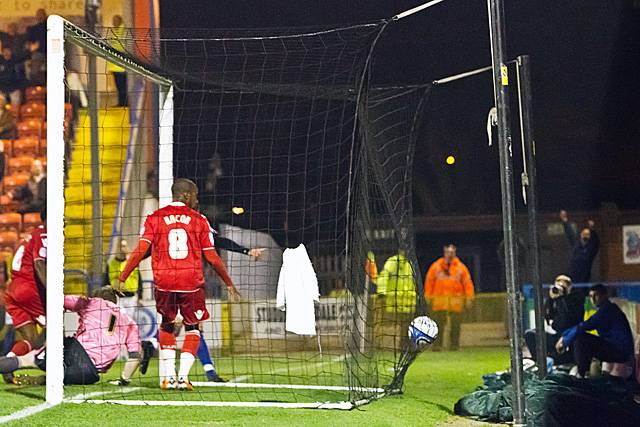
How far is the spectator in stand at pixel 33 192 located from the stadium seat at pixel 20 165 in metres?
0.06

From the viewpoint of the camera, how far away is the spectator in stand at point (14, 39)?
11836 millimetres

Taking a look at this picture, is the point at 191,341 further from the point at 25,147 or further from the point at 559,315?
the point at 25,147

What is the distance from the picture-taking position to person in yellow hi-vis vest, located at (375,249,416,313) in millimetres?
7191

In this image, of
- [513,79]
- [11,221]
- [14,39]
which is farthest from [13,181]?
[513,79]

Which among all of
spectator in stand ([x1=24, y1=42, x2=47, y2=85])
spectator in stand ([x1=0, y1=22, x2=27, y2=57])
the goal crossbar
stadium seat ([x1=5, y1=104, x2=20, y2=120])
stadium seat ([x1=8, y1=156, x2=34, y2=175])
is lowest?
the goal crossbar

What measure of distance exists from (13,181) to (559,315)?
23.6 ft

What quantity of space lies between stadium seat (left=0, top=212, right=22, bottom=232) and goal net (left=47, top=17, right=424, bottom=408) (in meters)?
0.85

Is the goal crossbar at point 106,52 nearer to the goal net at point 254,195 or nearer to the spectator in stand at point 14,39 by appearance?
the goal net at point 254,195

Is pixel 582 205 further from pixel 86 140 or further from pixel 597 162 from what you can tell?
pixel 86 140

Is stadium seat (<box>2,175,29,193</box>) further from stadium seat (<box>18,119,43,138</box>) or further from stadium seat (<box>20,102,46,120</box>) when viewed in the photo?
stadium seat (<box>20,102,46,120</box>)

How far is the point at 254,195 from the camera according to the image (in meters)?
10.4

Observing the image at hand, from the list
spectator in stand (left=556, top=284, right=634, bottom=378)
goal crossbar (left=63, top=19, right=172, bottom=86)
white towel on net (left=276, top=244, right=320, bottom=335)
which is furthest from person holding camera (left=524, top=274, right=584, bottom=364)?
goal crossbar (left=63, top=19, right=172, bottom=86)

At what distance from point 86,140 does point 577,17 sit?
5.55 metres

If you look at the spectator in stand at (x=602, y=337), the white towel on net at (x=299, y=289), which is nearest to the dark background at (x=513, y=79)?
the spectator in stand at (x=602, y=337)
